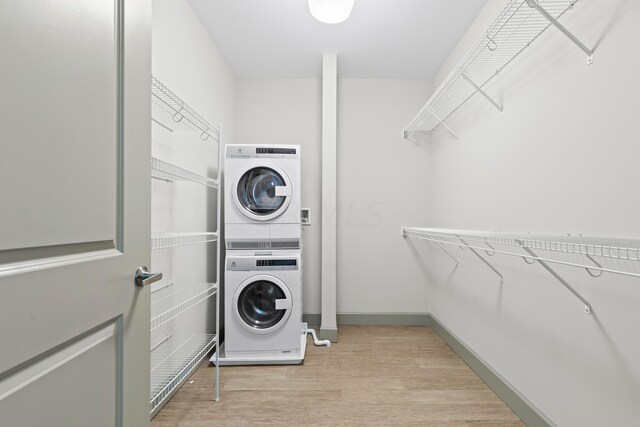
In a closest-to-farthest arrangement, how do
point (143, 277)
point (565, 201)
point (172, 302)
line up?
point (143, 277), point (565, 201), point (172, 302)

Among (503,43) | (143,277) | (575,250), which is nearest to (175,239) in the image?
(143,277)

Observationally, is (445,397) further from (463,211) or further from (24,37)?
(24,37)

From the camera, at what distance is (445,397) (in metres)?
2.00

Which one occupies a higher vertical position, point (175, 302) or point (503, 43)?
point (503, 43)

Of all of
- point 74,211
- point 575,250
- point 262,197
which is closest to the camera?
point 74,211

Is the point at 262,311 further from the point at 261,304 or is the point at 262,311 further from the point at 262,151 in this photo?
the point at 262,151

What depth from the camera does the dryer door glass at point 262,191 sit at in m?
2.64

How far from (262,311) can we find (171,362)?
2.48 feet

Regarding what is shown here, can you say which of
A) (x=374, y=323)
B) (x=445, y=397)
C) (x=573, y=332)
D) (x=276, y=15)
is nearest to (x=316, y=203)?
(x=374, y=323)

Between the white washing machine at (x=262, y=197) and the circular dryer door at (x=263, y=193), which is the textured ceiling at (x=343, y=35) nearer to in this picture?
the white washing machine at (x=262, y=197)

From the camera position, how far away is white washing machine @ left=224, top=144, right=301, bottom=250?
2.61 meters

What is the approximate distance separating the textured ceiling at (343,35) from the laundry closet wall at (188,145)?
0.21 meters

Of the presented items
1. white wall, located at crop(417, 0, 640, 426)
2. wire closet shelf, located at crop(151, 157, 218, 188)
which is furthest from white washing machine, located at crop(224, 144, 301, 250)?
white wall, located at crop(417, 0, 640, 426)

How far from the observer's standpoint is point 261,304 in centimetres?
261
